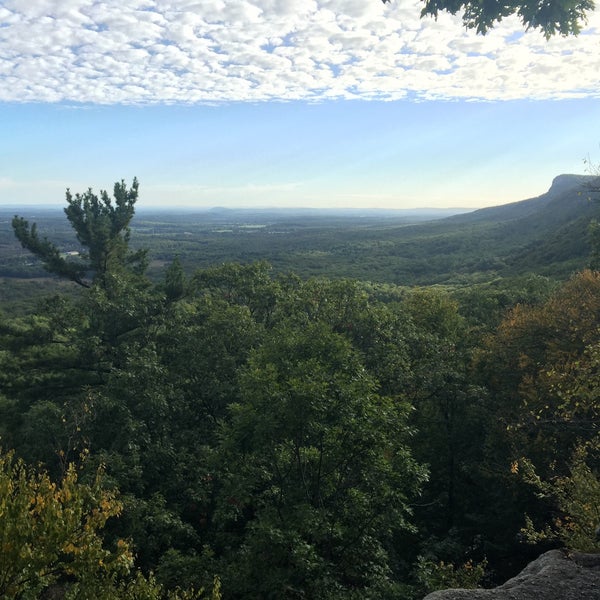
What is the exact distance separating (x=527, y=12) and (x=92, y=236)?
29.0 metres

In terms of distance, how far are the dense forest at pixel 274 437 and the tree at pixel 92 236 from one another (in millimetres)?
147

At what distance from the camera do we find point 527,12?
30.3 feet

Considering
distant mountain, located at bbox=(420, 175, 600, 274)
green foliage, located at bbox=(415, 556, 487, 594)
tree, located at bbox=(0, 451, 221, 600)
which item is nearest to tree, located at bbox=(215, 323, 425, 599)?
green foliage, located at bbox=(415, 556, 487, 594)

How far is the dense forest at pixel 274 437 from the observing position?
12609 millimetres

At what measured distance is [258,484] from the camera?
16.3 m

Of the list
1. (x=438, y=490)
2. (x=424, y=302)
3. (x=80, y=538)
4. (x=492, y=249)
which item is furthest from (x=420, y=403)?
(x=492, y=249)

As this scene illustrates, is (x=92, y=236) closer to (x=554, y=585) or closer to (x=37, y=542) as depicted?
(x=37, y=542)

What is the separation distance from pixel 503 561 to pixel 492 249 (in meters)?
160

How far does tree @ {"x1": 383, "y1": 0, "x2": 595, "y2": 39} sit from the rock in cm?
1051

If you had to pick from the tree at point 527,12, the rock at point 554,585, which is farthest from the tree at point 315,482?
the tree at point 527,12

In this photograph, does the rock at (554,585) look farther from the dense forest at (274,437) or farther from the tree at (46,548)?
the tree at (46,548)

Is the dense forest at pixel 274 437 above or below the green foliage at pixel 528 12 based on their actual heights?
below

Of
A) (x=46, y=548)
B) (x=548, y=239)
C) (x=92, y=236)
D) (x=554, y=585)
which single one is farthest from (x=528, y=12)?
(x=548, y=239)

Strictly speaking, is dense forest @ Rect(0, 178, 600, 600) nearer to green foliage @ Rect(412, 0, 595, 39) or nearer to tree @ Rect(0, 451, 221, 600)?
tree @ Rect(0, 451, 221, 600)
